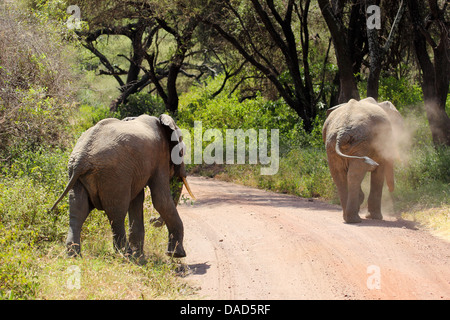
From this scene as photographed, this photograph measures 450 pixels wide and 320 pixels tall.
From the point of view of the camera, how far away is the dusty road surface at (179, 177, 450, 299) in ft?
21.6

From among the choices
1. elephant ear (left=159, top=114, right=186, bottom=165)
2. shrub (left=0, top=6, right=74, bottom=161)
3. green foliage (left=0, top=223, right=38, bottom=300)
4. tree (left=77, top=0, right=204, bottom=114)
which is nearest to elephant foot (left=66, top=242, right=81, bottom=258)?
green foliage (left=0, top=223, right=38, bottom=300)

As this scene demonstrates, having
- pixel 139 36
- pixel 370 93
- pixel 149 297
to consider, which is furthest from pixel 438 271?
pixel 139 36

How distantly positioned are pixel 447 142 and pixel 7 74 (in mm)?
10102

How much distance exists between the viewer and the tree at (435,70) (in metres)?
15.0

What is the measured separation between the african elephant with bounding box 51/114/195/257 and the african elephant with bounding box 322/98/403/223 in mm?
3233

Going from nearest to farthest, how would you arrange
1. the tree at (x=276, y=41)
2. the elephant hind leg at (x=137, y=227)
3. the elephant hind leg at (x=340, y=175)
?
the elephant hind leg at (x=137, y=227) < the elephant hind leg at (x=340, y=175) < the tree at (x=276, y=41)

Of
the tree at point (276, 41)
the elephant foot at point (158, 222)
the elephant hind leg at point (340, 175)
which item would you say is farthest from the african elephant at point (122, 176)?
the tree at point (276, 41)

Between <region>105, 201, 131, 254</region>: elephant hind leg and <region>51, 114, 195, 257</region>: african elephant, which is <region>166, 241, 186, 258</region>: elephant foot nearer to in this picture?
<region>51, 114, 195, 257</region>: african elephant

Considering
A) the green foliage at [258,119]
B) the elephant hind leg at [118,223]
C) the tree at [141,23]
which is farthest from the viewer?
the tree at [141,23]

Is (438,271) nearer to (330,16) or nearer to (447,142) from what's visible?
(447,142)

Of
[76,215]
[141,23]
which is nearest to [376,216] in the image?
[76,215]

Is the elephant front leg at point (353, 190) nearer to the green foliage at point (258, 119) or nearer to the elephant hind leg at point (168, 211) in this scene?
the elephant hind leg at point (168, 211)

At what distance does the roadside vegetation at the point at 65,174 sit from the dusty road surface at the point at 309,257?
1.88 ft

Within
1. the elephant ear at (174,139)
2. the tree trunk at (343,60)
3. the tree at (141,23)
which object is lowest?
the elephant ear at (174,139)
